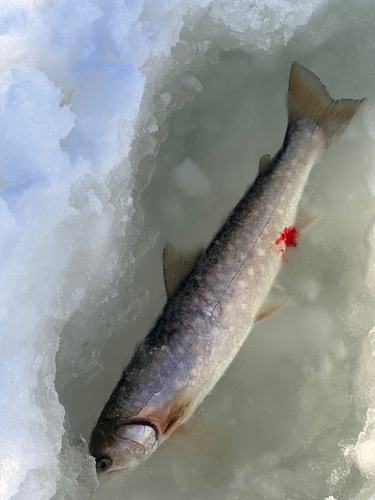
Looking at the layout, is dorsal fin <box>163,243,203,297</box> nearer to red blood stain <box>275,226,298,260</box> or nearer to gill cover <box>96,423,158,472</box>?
red blood stain <box>275,226,298,260</box>

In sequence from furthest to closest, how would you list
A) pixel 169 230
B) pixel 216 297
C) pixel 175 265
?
pixel 169 230 → pixel 175 265 → pixel 216 297

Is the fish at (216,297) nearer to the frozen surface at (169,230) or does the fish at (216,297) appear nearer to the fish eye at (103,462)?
the fish eye at (103,462)

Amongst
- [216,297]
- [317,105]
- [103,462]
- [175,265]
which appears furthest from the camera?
[317,105]

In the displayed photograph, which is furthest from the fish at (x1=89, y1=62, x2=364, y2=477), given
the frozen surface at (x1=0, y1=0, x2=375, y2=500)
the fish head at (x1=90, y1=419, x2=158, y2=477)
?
the frozen surface at (x1=0, y1=0, x2=375, y2=500)

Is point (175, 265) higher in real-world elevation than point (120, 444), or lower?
higher

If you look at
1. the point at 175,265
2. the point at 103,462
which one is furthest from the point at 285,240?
the point at 103,462

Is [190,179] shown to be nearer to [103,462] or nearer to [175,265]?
[175,265]

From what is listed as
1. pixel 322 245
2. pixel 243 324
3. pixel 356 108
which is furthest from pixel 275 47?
pixel 243 324
